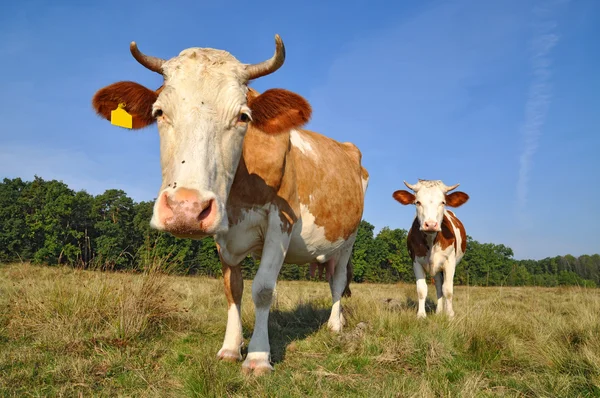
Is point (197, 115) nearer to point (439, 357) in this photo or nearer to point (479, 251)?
point (439, 357)

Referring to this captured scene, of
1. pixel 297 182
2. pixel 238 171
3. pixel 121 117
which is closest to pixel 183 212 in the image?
pixel 238 171

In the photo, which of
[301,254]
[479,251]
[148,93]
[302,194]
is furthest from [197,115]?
[479,251]

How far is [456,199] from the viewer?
8.12m

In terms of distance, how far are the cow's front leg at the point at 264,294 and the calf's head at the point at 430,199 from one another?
4120mm

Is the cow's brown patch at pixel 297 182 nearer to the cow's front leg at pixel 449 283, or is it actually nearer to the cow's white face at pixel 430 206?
the cow's white face at pixel 430 206

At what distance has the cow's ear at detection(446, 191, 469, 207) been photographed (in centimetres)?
802

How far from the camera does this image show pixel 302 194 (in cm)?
452

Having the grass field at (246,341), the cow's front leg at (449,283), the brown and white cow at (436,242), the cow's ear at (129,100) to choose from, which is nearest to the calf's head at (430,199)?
the brown and white cow at (436,242)

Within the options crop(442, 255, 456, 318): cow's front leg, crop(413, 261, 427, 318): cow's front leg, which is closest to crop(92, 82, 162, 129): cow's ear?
crop(413, 261, 427, 318): cow's front leg

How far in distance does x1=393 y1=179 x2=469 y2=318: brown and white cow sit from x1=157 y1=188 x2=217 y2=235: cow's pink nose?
5542 mm

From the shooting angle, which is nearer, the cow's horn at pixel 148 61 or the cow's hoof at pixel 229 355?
the cow's horn at pixel 148 61

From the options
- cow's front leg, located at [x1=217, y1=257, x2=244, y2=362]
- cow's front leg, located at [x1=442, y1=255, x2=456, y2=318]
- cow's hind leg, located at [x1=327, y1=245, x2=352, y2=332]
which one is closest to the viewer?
cow's front leg, located at [x1=217, y1=257, x2=244, y2=362]

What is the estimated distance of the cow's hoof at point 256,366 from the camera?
130 inches

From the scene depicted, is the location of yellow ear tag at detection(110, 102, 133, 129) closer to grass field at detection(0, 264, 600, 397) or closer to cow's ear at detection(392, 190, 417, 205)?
grass field at detection(0, 264, 600, 397)
